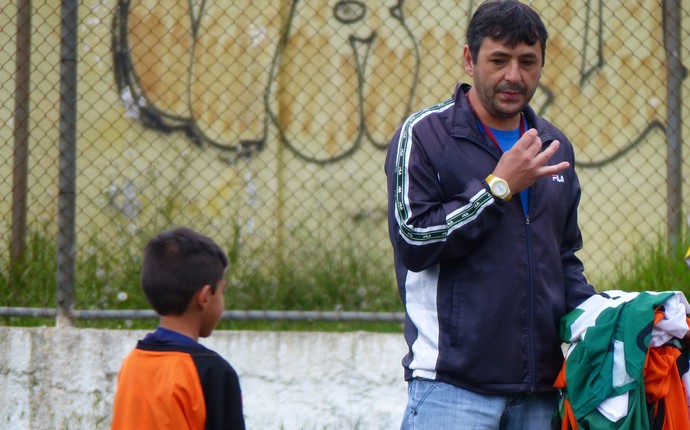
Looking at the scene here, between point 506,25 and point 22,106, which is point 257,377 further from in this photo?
point 506,25

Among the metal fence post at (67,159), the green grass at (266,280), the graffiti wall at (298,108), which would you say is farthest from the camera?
the graffiti wall at (298,108)

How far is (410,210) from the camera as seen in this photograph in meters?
2.82

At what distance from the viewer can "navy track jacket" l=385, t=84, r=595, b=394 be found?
2792 mm

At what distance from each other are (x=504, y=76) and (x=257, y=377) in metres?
2.63

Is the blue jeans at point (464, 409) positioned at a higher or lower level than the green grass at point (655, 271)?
lower

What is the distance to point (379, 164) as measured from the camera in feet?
19.1

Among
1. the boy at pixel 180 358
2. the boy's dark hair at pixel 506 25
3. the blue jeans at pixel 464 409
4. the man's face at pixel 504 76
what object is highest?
the boy's dark hair at pixel 506 25

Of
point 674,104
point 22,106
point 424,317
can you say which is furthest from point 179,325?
point 674,104

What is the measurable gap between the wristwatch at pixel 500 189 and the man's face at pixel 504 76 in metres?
0.29

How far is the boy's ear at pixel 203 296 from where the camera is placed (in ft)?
9.24

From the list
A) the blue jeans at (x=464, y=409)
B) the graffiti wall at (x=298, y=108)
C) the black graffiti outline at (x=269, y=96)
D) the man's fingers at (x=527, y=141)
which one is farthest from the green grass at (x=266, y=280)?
the man's fingers at (x=527, y=141)

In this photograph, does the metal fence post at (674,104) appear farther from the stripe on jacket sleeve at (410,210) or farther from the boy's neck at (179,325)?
the boy's neck at (179,325)

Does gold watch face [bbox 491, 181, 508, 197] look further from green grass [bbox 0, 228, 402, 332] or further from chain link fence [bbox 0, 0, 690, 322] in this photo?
chain link fence [bbox 0, 0, 690, 322]

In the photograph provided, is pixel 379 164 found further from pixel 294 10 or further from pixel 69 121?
pixel 69 121
